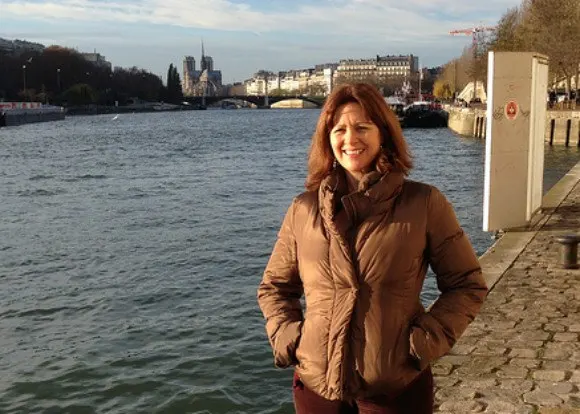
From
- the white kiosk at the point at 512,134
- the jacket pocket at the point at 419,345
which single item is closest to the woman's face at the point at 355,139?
the jacket pocket at the point at 419,345

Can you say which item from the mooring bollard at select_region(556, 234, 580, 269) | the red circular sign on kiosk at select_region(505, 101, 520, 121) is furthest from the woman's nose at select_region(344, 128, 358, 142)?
the red circular sign on kiosk at select_region(505, 101, 520, 121)

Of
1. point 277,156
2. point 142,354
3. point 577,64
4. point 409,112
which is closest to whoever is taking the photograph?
point 142,354

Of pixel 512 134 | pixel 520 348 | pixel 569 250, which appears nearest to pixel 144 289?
pixel 512 134

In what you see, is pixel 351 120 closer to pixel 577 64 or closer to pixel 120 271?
pixel 120 271

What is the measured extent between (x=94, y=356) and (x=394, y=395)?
22.4ft

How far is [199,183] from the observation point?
2809cm

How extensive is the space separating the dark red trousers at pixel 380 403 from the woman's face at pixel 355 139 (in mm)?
833

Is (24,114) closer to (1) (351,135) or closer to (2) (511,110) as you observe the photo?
(2) (511,110)

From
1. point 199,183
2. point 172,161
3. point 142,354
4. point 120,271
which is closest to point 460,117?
point 172,161

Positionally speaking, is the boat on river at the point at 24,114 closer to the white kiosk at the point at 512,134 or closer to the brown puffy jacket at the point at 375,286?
the white kiosk at the point at 512,134

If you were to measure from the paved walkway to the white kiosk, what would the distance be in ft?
6.94

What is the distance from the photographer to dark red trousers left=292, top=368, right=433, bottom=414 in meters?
2.79

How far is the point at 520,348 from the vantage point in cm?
607

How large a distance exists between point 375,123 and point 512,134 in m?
9.02
